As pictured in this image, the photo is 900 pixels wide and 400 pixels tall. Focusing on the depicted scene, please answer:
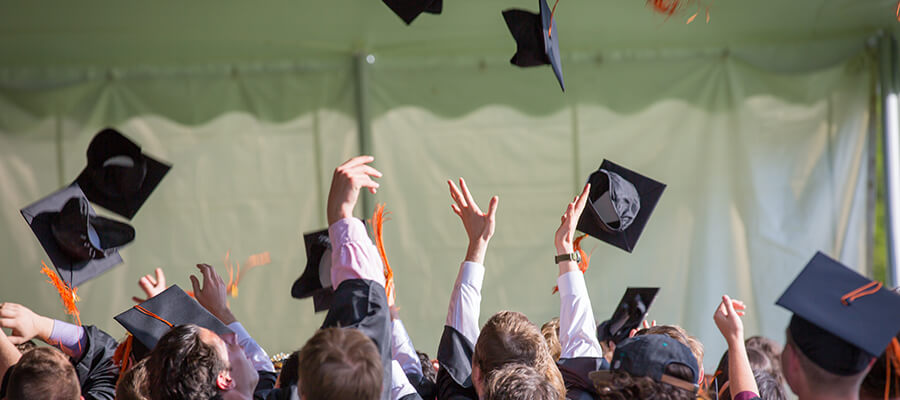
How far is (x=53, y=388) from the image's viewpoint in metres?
2.18

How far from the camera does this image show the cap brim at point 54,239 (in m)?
2.82

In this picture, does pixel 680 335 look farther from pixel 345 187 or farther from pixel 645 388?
pixel 345 187

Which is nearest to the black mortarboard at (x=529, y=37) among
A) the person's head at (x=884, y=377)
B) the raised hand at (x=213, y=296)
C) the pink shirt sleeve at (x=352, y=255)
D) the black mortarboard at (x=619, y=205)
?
the black mortarboard at (x=619, y=205)

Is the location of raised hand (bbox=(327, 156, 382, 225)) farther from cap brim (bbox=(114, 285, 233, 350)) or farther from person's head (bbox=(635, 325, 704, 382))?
person's head (bbox=(635, 325, 704, 382))

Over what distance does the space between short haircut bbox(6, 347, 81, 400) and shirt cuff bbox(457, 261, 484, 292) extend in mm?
1247

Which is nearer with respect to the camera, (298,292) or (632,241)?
(632,241)

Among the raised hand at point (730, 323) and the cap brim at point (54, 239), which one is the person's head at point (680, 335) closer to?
the raised hand at point (730, 323)

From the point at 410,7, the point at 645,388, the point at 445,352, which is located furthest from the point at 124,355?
the point at 645,388

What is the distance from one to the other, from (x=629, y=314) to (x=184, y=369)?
2111 millimetres

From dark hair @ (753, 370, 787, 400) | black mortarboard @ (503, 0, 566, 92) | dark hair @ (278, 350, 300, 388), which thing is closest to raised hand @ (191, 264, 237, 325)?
dark hair @ (278, 350, 300, 388)

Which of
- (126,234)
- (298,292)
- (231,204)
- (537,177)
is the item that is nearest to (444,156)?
(537,177)

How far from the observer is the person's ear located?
1869 mm

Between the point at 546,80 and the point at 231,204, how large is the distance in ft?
8.40

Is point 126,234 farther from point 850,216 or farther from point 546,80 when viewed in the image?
point 850,216
